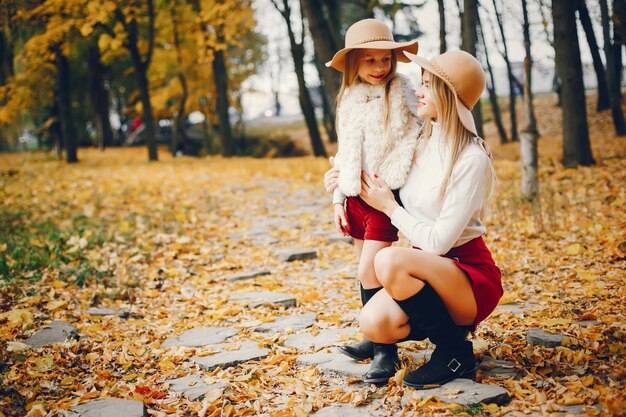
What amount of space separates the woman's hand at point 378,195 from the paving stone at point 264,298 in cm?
182

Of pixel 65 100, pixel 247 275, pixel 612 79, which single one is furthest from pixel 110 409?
pixel 612 79

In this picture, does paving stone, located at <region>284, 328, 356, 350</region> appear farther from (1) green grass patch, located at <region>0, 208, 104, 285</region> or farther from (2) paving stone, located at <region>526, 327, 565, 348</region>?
(1) green grass patch, located at <region>0, 208, 104, 285</region>

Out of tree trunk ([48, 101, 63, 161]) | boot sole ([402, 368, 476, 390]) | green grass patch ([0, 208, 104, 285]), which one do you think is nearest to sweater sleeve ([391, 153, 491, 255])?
boot sole ([402, 368, 476, 390])

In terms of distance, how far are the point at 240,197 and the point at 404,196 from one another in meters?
6.54

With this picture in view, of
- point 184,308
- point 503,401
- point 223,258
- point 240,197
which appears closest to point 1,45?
point 240,197

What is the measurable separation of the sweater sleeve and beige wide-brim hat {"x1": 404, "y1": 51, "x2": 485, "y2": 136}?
0.21m

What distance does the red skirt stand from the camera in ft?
9.25

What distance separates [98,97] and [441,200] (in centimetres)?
2423

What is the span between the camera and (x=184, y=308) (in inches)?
189

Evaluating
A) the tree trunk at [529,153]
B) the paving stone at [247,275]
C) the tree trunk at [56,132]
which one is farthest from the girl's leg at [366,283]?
the tree trunk at [56,132]

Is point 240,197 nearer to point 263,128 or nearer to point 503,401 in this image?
point 503,401

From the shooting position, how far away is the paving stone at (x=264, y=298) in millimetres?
4637

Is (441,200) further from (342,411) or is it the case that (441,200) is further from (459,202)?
(342,411)

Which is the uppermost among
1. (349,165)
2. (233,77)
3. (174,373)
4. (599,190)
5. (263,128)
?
(233,77)
